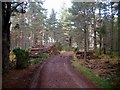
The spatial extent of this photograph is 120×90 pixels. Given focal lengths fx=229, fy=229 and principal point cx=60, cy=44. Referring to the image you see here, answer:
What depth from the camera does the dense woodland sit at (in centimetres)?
2263

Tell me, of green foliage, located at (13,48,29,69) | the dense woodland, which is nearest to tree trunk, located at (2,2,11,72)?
the dense woodland

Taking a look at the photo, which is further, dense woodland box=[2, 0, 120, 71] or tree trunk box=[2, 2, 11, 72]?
dense woodland box=[2, 0, 120, 71]

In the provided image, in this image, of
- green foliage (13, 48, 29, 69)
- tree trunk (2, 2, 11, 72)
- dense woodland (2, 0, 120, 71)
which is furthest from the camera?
dense woodland (2, 0, 120, 71)

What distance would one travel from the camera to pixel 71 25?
5022cm

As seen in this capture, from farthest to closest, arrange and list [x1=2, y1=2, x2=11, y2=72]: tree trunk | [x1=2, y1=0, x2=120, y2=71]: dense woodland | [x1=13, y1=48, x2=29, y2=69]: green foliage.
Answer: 1. [x1=2, y1=0, x2=120, y2=71]: dense woodland
2. [x1=13, y1=48, x2=29, y2=69]: green foliage
3. [x1=2, y1=2, x2=11, y2=72]: tree trunk

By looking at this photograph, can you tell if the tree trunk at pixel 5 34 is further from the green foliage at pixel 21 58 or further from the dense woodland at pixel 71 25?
the green foliage at pixel 21 58

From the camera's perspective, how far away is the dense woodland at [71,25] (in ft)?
74.2

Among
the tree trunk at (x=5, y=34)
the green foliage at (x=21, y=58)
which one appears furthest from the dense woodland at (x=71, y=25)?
the green foliage at (x=21, y=58)

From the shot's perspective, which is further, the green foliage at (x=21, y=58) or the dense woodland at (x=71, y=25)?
the dense woodland at (x=71, y=25)

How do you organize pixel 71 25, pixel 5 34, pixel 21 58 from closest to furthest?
1. pixel 5 34
2. pixel 21 58
3. pixel 71 25

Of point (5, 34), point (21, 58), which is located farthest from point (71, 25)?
point (5, 34)

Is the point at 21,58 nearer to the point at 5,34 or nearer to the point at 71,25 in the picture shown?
the point at 5,34

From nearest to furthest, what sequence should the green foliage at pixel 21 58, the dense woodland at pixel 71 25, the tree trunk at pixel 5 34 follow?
the tree trunk at pixel 5 34, the green foliage at pixel 21 58, the dense woodland at pixel 71 25

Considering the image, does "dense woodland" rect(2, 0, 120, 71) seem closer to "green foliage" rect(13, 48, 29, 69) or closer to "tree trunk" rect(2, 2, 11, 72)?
"tree trunk" rect(2, 2, 11, 72)
